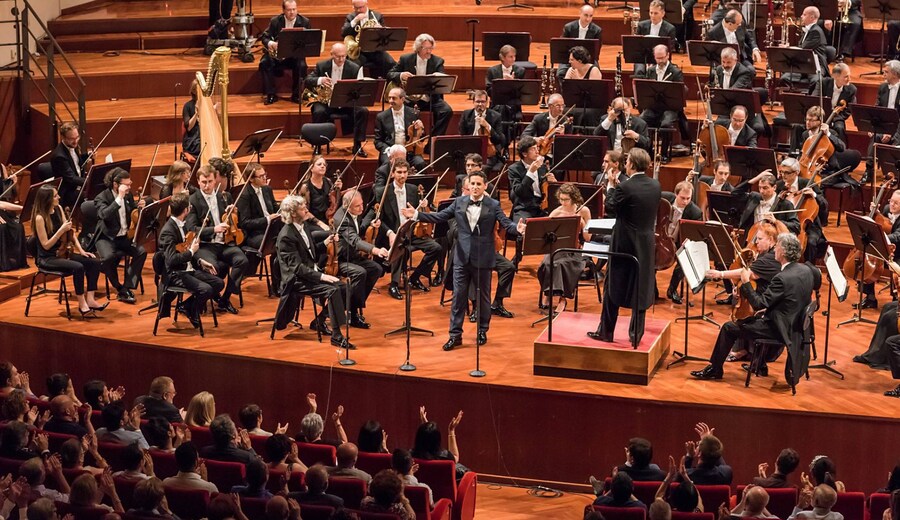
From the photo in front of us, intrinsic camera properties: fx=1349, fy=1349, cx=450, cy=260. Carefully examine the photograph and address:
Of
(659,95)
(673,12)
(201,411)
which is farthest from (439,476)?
(673,12)

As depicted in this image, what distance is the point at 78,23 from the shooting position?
14.8 metres

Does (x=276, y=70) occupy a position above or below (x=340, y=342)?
above

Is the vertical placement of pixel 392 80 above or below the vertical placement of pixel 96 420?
above

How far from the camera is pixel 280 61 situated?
13703mm

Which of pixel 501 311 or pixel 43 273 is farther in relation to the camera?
pixel 43 273

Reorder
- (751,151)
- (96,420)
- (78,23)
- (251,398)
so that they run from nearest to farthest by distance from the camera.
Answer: (96,420), (251,398), (751,151), (78,23)

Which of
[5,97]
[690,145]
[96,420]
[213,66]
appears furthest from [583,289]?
[5,97]

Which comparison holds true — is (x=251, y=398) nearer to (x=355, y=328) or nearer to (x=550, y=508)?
(x=355, y=328)

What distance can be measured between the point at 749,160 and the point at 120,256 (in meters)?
5.05

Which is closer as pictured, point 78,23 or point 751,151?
point 751,151

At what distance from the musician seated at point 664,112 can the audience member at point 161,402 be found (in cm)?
595

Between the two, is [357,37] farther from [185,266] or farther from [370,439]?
[370,439]

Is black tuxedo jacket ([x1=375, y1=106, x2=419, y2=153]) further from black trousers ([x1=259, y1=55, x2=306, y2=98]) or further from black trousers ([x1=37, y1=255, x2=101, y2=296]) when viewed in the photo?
black trousers ([x1=37, y1=255, x2=101, y2=296])

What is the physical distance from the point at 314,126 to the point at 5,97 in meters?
2.95
